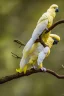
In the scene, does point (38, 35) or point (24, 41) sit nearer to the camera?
point (38, 35)

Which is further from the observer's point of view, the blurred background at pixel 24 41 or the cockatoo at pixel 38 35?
the blurred background at pixel 24 41

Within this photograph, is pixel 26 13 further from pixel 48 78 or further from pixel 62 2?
pixel 48 78

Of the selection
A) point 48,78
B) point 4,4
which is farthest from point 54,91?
point 4,4

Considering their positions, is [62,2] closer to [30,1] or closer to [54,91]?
[30,1]

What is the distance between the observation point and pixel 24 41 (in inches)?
58.1

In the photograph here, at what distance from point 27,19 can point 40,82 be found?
313 mm

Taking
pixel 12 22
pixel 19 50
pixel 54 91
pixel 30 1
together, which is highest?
pixel 30 1

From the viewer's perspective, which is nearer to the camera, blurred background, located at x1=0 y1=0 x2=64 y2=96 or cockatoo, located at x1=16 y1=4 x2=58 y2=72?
cockatoo, located at x1=16 y1=4 x2=58 y2=72

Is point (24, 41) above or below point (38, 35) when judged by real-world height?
above

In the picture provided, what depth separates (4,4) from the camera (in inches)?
59.1

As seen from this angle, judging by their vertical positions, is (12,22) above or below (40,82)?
above

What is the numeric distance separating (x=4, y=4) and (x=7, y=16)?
0.06 m

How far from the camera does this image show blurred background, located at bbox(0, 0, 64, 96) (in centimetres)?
148

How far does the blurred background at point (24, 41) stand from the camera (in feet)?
4.85
